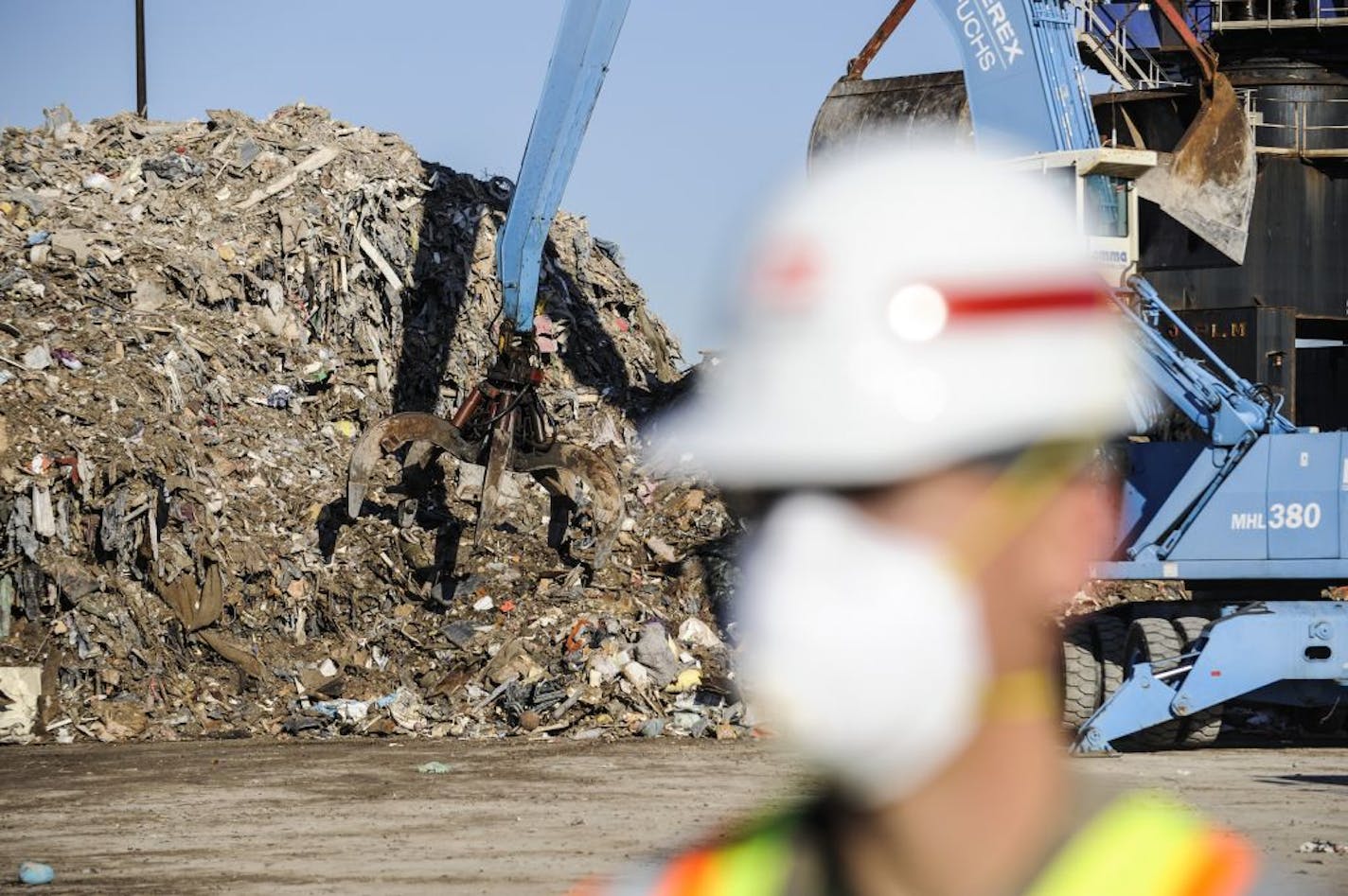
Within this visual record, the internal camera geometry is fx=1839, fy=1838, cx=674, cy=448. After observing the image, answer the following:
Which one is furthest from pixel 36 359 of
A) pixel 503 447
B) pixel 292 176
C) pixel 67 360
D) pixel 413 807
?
pixel 413 807

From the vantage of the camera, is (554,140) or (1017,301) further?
(554,140)

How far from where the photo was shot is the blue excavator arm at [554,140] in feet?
54.7

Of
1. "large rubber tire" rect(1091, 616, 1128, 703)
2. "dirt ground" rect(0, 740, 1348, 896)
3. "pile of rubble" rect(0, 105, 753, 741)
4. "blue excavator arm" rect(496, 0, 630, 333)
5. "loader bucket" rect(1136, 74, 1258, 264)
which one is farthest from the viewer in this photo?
"blue excavator arm" rect(496, 0, 630, 333)

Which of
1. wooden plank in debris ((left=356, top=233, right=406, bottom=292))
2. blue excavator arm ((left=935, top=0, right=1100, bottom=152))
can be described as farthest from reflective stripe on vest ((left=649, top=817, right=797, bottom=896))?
wooden plank in debris ((left=356, top=233, right=406, bottom=292))

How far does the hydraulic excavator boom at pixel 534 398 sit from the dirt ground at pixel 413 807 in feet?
8.54

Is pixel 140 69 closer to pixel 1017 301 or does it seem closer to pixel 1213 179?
pixel 1213 179

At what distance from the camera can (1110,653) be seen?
1376 centimetres

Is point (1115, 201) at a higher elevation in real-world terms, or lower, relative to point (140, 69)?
lower

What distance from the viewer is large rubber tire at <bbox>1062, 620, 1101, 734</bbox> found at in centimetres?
1337

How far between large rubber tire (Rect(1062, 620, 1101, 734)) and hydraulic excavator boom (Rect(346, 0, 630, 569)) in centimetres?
416

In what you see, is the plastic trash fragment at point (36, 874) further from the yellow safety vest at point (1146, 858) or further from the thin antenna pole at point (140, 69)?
the thin antenna pole at point (140, 69)

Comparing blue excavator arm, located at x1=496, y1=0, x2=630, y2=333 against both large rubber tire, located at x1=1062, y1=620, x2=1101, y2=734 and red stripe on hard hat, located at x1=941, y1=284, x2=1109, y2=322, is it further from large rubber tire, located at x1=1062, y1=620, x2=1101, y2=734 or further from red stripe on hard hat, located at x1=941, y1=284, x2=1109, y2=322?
red stripe on hard hat, located at x1=941, y1=284, x2=1109, y2=322

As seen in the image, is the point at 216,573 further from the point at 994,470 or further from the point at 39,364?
the point at 994,470

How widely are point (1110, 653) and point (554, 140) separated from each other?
7.05m
